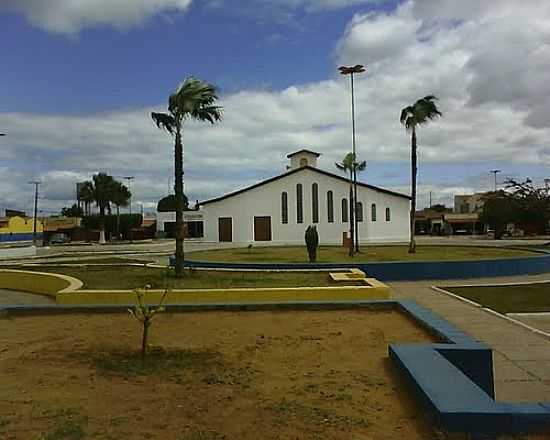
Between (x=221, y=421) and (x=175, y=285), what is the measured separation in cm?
1024

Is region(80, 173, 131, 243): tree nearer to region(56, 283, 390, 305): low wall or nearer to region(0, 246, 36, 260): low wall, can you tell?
region(0, 246, 36, 260): low wall

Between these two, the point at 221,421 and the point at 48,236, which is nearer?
the point at 221,421

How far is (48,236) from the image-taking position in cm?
8212

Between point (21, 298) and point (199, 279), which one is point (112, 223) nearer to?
point (21, 298)

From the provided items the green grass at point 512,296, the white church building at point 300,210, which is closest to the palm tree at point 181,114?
the green grass at point 512,296

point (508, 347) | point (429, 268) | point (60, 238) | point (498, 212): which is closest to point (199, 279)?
point (429, 268)

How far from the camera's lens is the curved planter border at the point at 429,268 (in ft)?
68.3

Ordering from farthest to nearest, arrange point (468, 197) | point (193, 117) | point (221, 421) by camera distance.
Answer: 1. point (468, 197)
2. point (193, 117)
3. point (221, 421)

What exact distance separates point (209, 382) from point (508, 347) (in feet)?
18.2

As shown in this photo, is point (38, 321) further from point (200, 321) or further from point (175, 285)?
point (175, 285)

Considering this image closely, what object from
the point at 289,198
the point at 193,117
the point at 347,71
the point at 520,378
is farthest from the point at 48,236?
the point at 520,378

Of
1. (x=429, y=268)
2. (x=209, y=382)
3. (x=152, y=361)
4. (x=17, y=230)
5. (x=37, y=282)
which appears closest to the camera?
(x=209, y=382)

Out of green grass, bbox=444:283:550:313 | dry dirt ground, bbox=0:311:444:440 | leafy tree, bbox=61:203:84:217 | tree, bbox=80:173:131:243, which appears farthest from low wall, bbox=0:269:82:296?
leafy tree, bbox=61:203:84:217

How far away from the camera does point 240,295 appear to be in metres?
12.5
